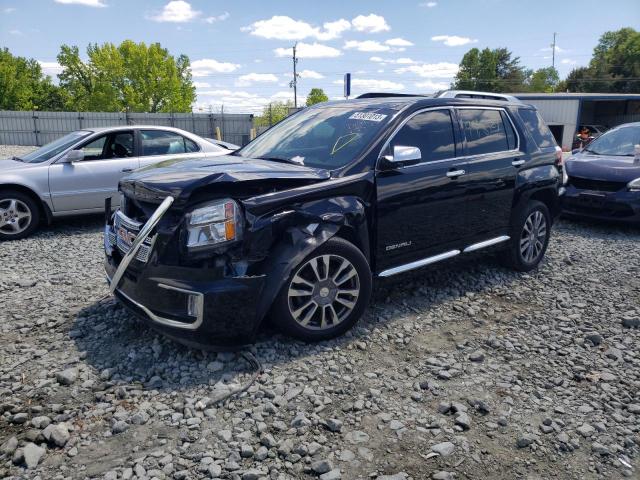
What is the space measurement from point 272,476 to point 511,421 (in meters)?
1.45

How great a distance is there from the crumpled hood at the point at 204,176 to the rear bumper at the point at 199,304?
0.53 m

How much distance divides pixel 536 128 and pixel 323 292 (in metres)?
3.53

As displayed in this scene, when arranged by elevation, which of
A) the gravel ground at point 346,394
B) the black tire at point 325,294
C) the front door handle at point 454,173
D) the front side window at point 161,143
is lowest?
the gravel ground at point 346,394

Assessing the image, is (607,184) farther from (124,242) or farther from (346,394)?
(124,242)

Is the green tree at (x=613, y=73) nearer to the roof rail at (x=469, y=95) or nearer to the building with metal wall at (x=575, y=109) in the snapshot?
the building with metal wall at (x=575, y=109)

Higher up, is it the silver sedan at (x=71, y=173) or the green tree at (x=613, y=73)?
the green tree at (x=613, y=73)

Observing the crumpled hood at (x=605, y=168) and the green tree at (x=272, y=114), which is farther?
the green tree at (x=272, y=114)

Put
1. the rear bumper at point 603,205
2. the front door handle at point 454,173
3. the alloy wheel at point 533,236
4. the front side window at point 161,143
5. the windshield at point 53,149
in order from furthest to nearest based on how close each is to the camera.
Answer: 1. the front side window at point 161,143
2. the rear bumper at point 603,205
3. the windshield at point 53,149
4. the alloy wheel at point 533,236
5. the front door handle at point 454,173

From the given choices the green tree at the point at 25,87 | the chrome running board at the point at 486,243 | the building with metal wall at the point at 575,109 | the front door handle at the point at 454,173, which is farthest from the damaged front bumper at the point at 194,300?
the green tree at the point at 25,87

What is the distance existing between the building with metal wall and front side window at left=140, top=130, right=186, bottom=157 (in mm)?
33798

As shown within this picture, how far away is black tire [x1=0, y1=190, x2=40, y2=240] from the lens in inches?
277

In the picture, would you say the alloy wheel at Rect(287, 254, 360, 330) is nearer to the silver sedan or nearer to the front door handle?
the front door handle

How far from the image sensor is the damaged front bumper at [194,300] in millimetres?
3320

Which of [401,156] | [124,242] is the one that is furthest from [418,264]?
[124,242]
